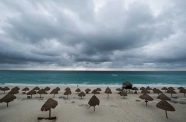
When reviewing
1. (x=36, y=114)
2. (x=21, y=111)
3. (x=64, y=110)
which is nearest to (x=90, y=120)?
(x=64, y=110)

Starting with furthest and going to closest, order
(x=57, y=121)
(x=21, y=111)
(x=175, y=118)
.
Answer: (x=21, y=111) → (x=175, y=118) → (x=57, y=121)

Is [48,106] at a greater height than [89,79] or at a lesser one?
lesser

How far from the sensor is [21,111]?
1630 cm

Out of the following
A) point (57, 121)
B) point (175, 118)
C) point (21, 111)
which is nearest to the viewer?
point (57, 121)

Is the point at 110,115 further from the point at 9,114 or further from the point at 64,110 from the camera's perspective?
the point at 9,114

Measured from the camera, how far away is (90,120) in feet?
45.8

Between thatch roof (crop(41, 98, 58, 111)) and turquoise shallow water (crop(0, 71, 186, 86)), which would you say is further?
turquoise shallow water (crop(0, 71, 186, 86))

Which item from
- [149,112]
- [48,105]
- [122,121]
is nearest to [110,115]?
[122,121]

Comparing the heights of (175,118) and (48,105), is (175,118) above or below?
below

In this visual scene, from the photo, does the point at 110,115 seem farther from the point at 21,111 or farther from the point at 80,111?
the point at 21,111

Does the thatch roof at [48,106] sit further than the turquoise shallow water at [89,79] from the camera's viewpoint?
No

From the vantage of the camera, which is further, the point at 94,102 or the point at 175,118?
the point at 94,102

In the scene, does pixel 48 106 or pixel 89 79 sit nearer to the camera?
pixel 48 106

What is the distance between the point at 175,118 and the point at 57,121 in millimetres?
12447
